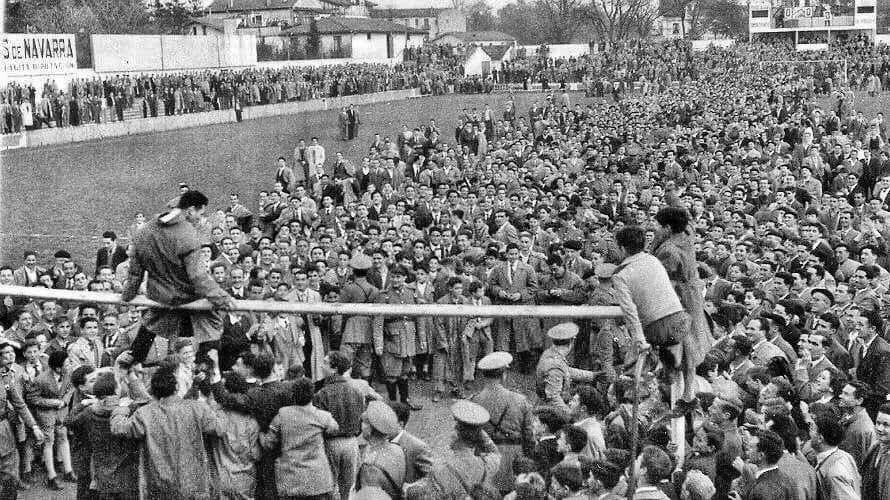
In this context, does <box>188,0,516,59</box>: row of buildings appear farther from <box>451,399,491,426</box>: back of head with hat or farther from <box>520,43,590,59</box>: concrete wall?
<box>451,399,491,426</box>: back of head with hat

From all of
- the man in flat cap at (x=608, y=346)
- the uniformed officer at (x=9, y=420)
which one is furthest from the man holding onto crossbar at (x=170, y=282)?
the man in flat cap at (x=608, y=346)

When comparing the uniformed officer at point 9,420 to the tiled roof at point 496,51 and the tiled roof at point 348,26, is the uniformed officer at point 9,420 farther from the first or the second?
the tiled roof at point 496,51

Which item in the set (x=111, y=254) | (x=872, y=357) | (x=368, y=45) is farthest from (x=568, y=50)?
(x=872, y=357)

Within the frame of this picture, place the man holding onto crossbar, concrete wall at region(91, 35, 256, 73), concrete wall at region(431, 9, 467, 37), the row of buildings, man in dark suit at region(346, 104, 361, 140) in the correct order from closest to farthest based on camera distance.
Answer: the man holding onto crossbar < man in dark suit at region(346, 104, 361, 140) < concrete wall at region(91, 35, 256, 73) < the row of buildings < concrete wall at region(431, 9, 467, 37)

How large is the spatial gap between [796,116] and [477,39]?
67.4m

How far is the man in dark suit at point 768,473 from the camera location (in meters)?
6.62

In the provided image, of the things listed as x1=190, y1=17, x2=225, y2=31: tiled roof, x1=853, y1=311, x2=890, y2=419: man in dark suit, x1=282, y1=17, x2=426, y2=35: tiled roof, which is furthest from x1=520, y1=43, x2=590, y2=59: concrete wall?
x1=853, y1=311, x2=890, y2=419: man in dark suit

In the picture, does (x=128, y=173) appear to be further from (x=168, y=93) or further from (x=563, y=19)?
(x=563, y=19)

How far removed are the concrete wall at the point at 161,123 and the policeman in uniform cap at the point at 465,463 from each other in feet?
103

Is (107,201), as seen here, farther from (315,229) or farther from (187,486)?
(187,486)

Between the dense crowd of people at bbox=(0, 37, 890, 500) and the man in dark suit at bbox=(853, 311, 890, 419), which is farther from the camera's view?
the man in dark suit at bbox=(853, 311, 890, 419)

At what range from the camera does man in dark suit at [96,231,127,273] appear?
1528 centimetres

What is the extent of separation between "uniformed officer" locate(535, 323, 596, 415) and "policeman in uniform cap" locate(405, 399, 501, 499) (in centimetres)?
80

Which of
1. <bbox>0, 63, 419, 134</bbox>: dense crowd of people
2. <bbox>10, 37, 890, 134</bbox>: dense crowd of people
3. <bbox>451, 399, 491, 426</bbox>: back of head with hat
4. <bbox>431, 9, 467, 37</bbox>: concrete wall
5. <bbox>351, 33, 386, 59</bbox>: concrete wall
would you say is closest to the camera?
<bbox>451, 399, 491, 426</bbox>: back of head with hat
